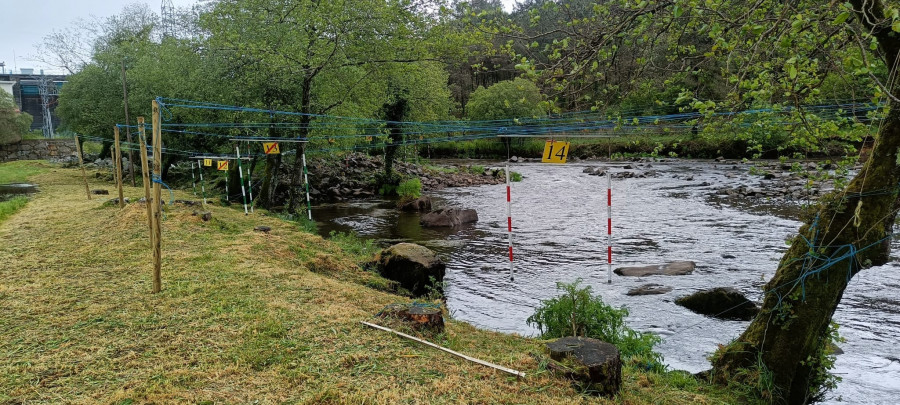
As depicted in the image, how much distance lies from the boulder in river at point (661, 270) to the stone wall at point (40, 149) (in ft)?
167

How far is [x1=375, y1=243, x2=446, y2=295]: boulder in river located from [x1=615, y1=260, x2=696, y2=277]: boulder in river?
4102 mm

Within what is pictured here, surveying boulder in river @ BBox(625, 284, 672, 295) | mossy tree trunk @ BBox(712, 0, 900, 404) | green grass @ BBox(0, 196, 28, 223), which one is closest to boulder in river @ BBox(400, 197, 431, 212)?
boulder in river @ BBox(625, 284, 672, 295)

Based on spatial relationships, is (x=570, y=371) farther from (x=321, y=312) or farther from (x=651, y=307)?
(x=651, y=307)

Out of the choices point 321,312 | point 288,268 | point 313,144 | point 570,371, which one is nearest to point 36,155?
point 313,144

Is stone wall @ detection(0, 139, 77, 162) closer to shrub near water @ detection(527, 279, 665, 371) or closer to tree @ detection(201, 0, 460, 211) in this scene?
tree @ detection(201, 0, 460, 211)

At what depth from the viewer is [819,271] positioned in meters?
5.56

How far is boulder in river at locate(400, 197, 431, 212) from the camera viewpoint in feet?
72.9

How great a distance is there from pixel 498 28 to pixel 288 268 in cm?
552

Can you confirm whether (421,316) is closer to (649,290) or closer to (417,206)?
(649,290)

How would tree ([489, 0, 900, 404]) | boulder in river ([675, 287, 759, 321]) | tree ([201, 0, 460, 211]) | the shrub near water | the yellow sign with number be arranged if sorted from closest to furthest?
tree ([489, 0, 900, 404])
the shrub near water
boulder in river ([675, 287, 759, 321])
the yellow sign with number
tree ([201, 0, 460, 211])

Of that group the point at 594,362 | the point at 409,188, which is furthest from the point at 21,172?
the point at 594,362

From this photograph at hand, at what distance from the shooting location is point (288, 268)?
9430 millimetres

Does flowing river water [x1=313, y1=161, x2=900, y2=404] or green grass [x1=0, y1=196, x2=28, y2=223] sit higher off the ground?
green grass [x1=0, y1=196, x2=28, y2=223]

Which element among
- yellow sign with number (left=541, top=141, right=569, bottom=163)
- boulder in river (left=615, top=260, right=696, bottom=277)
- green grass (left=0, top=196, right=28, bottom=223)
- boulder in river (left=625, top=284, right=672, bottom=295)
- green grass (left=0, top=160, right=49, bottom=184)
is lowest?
boulder in river (left=625, top=284, right=672, bottom=295)
